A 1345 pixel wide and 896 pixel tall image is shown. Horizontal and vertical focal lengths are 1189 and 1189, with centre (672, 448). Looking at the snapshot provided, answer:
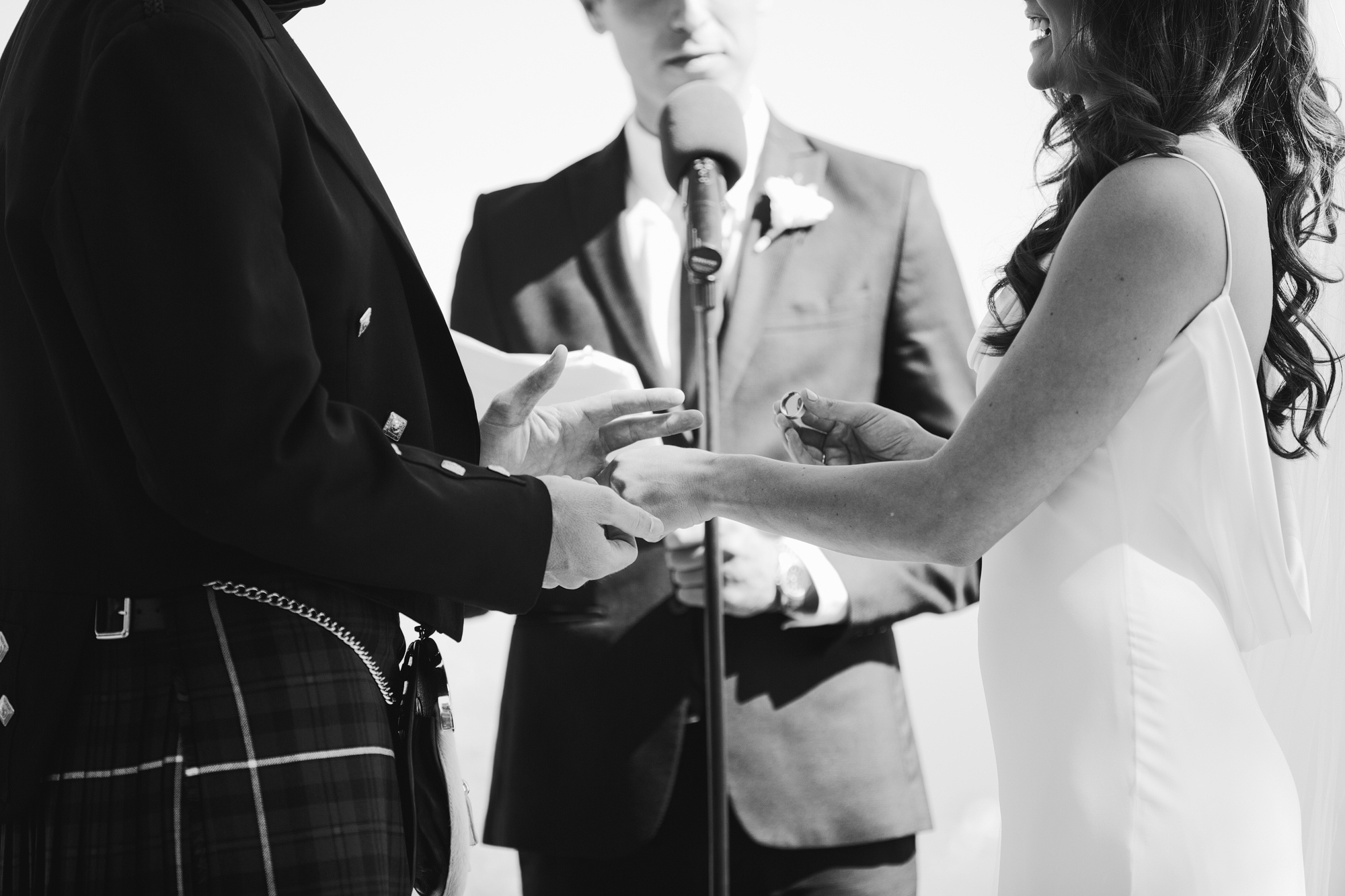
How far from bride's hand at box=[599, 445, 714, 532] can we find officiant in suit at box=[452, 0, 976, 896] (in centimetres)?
57

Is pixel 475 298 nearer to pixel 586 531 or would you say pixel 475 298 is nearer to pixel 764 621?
pixel 764 621

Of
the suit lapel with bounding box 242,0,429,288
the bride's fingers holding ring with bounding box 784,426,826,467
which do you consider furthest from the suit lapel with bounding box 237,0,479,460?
the bride's fingers holding ring with bounding box 784,426,826,467

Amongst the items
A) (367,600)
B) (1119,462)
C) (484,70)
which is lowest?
(367,600)

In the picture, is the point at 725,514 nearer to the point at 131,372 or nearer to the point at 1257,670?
the point at 131,372

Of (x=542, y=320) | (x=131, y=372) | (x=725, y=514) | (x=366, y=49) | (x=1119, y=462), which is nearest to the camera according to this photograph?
(x=131, y=372)

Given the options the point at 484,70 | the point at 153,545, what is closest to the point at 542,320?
the point at 484,70

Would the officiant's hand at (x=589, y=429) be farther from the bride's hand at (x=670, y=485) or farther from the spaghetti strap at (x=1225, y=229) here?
the spaghetti strap at (x=1225, y=229)

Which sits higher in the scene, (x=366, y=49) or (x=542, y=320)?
(x=366, y=49)

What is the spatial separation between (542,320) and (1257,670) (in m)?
1.33

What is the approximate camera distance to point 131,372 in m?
0.89

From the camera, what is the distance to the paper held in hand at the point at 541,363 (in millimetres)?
1888

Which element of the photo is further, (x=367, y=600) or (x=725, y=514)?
(x=725, y=514)

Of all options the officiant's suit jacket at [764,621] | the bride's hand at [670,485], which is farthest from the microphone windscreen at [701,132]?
the bride's hand at [670,485]

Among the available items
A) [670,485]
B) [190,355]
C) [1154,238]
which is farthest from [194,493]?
[1154,238]
